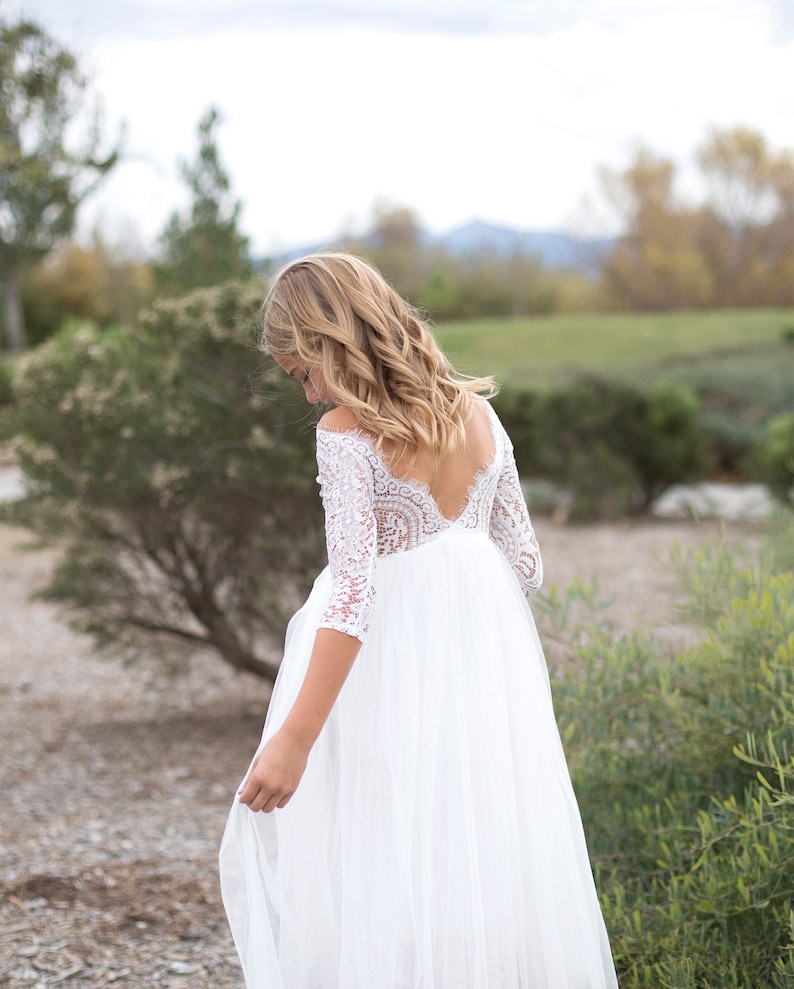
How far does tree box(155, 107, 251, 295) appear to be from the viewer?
17.6ft

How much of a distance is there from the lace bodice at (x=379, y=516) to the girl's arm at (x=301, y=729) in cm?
4

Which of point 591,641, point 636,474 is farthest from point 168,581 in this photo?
point 636,474

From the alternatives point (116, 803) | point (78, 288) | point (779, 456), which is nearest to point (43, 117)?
point (116, 803)

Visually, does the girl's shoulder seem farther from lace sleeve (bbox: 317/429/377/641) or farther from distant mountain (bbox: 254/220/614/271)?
distant mountain (bbox: 254/220/614/271)

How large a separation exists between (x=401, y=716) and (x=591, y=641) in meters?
1.13

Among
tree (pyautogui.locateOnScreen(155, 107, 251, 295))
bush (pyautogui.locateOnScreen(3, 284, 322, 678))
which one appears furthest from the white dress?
tree (pyautogui.locateOnScreen(155, 107, 251, 295))

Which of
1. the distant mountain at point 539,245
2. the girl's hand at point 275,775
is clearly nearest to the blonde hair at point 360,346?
the girl's hand at point 275,775

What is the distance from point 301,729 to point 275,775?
0.28ft

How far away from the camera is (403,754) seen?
1.87 metres

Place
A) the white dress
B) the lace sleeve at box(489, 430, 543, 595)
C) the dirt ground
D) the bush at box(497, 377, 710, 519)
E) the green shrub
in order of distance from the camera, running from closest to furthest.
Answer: the white dress
the lace sleeve at box(489, 430, 543, 595)
the dirt ground
the green shrub
the bush at box(497, 377, 710, 519)

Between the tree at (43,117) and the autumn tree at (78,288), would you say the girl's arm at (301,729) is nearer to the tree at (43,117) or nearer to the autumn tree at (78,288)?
the tree at (43,117)

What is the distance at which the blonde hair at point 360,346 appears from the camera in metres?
1.88

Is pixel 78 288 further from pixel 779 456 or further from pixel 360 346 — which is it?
pixel 360 346

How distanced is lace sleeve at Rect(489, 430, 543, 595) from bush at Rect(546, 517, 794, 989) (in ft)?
Result: 1.43
